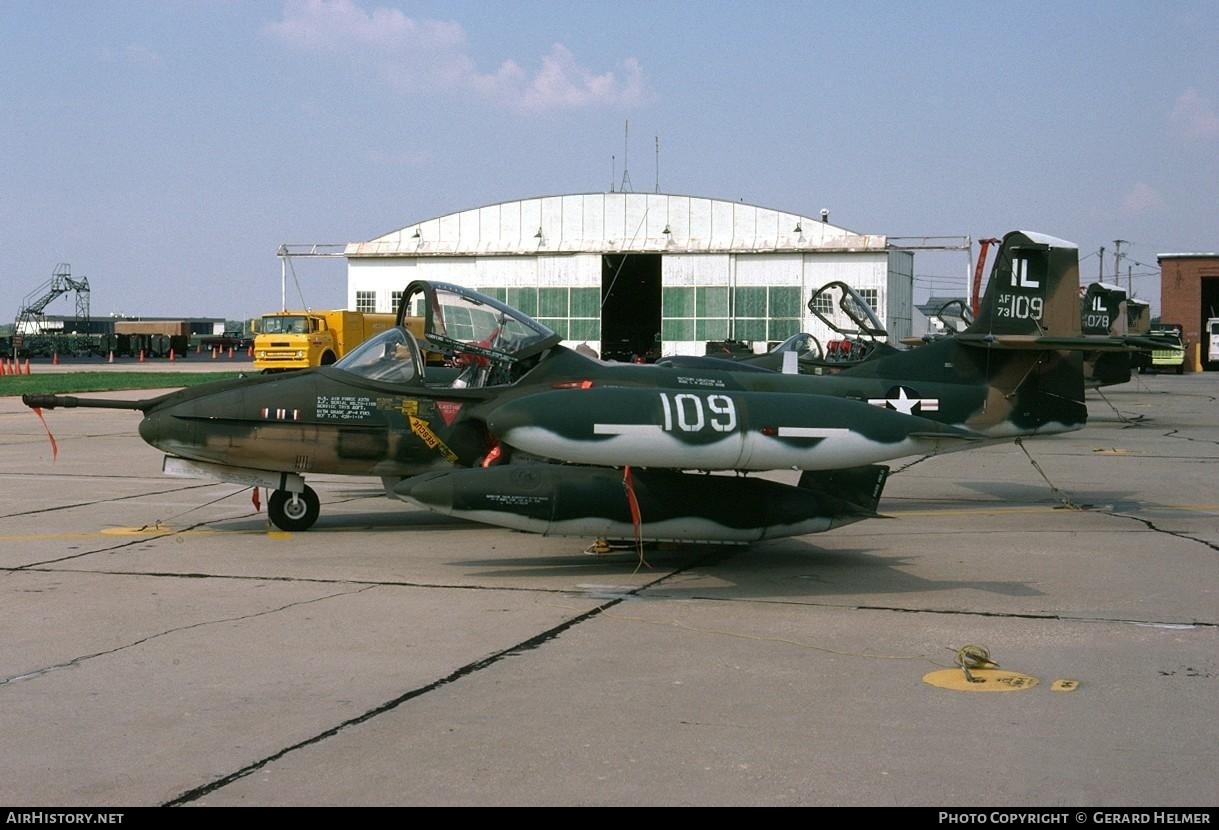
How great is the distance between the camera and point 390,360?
1072cm

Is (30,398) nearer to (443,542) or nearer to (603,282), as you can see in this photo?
(443,542)

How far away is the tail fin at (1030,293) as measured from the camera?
13062 mm

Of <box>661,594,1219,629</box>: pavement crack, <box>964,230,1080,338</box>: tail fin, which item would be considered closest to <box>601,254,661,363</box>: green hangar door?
<box>964,230,1080,338</box>: tail fin

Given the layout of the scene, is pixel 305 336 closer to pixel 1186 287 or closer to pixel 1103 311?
pixel 1103 311

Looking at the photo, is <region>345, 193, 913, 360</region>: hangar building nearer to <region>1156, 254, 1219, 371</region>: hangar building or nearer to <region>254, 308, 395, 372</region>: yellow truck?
<region>254, 308, 395, 372</region>: yellow truck

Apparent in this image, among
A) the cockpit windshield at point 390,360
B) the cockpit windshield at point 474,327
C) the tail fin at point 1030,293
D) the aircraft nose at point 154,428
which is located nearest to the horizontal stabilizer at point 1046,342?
the tail fin at point 1030,293

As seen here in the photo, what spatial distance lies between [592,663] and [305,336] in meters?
36.0

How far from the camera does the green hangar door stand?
49594 millimetres

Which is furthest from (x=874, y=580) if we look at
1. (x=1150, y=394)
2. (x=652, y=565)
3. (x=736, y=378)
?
(x=1150, y=394)

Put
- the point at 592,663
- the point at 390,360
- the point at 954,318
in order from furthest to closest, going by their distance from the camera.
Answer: the point at 954,318 < the point at 390,360 < the point at 592,663

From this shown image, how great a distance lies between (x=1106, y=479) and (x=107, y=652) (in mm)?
12857

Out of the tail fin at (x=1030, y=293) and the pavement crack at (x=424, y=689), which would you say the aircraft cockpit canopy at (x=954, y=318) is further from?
the pavement crack at (x=424, y=689)

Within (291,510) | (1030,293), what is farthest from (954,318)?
(291,510)

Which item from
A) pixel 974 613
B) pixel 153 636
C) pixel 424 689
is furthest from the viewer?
pixel 974 613
